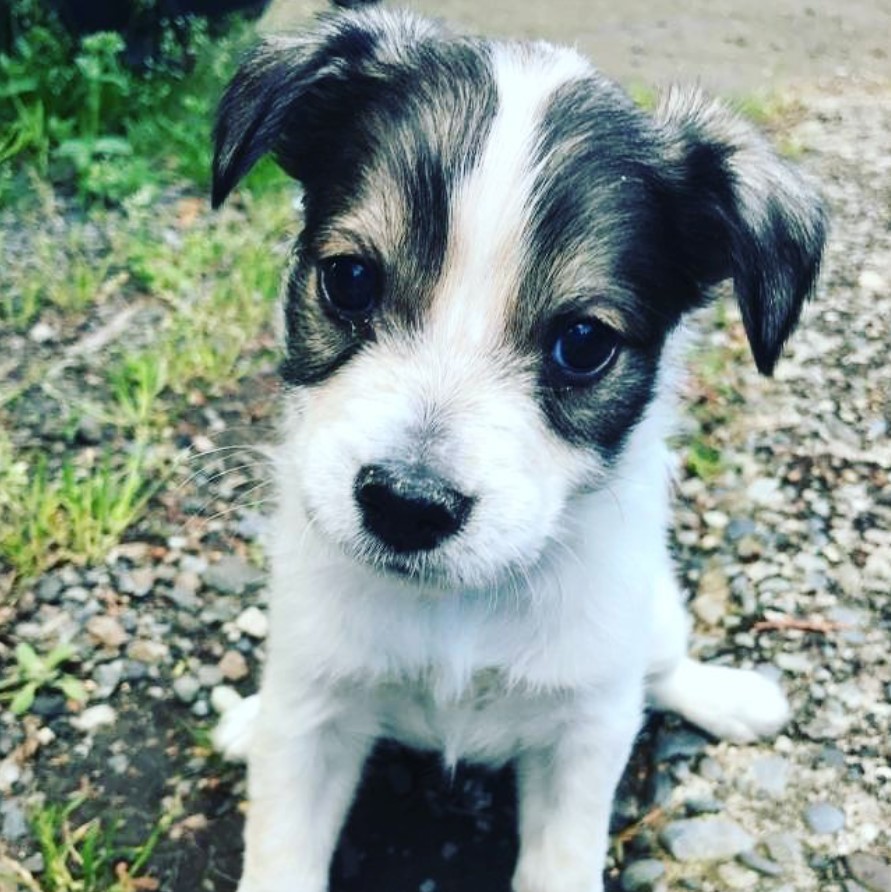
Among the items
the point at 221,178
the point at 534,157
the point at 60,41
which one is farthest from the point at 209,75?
the point at 534,157

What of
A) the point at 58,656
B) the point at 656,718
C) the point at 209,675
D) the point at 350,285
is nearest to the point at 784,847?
the point at 656,718

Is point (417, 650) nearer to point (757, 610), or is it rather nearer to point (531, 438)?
point (531, 438)

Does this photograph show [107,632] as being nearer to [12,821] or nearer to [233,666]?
[233,666]

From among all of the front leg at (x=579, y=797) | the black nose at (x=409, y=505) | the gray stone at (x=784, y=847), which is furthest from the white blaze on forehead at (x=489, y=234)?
the gray stone at (x=784, y=847)

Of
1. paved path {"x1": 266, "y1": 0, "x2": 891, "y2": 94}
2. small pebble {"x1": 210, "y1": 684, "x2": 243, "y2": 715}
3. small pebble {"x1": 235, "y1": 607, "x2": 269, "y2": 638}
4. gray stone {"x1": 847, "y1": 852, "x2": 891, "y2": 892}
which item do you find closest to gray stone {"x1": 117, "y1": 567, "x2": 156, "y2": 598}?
small pebble {"x1": 235, "y1": 607, "x2": 269, "y2": 638}

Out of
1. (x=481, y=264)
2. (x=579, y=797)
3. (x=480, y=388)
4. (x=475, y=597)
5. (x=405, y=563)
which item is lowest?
(x=579, y=797)
